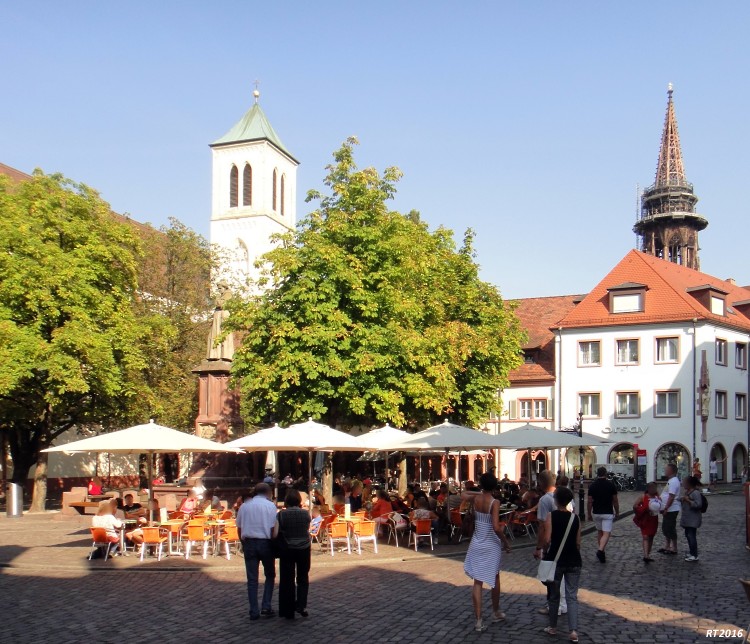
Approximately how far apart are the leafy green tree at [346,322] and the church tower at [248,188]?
55.9 metres

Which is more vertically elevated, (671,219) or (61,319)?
(671,219)

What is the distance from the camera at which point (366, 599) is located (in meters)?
12.8

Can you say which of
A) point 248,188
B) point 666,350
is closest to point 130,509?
point 666,350

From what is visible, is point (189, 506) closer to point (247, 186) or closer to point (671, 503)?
point (671, 503)

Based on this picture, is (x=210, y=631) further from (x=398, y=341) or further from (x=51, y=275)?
(x=51, y=275)

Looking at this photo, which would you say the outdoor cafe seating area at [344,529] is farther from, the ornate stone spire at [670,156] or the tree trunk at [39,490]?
the ornate stone spire at [670,156]

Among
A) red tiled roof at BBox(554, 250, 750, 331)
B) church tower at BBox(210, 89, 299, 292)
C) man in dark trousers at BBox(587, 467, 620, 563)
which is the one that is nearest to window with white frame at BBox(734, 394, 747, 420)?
red tiled roof at BBox(554, 250, 750, 331)

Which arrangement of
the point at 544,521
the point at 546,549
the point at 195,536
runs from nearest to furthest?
the point at 546,549
the point at 544,521
the point at 195,536

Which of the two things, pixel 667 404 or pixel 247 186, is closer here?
pixel 667 404

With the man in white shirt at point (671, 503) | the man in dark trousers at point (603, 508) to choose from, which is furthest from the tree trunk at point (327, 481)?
the man in dark trousers at point (603, 508)

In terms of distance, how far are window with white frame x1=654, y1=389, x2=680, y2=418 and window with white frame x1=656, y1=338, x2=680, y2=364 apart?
172 cm

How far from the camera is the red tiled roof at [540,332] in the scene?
53906 millimetres

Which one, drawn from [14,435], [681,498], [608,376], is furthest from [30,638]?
[608,376]

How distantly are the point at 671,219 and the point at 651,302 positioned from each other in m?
38.0
